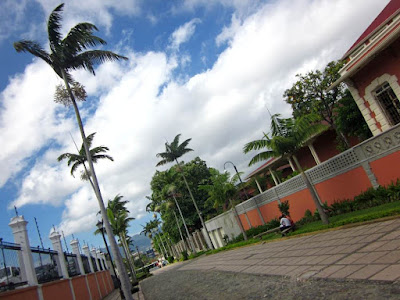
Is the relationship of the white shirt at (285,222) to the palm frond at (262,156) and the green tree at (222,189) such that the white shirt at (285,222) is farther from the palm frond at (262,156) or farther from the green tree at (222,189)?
the green tree at (222,189)

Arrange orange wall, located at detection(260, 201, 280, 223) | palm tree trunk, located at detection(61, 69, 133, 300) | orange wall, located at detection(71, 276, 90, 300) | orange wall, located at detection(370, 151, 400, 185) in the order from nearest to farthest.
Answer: orange wall, located at detection(370, 151, 400, 185), palm tree trunk, located at detection(61, 69, 133, 300), orange wall, located at detection(71, 276, 90, 300), orange wall, located at detection(260, 201, 280, 223)

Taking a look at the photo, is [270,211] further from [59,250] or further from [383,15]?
[59,250]

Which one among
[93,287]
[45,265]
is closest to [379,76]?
[45,265]

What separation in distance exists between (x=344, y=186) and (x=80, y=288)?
518 inches

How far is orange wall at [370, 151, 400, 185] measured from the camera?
34.0 ft

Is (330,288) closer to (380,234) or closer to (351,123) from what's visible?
(380,234)

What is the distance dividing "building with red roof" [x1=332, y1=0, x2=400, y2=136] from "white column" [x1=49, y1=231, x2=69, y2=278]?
15002 mm

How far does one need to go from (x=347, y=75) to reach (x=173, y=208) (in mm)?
31171

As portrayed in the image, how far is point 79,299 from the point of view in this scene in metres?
12.6

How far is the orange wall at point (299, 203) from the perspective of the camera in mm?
15523

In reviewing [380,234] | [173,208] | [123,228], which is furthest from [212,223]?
[380,234]

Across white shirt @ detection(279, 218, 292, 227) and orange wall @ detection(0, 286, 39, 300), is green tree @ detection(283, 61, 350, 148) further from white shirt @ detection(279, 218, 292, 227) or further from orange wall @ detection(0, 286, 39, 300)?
orange wall @ detection(0, 286, 39, 300)

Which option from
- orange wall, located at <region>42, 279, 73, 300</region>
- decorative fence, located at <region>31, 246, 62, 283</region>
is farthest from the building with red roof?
decorative fence, located at <region>31, 246, 62, 283</region>

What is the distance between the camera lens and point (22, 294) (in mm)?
7676
